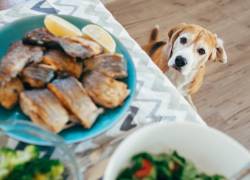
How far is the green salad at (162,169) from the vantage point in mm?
546

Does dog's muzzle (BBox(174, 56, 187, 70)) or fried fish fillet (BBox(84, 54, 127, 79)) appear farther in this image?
dog's muzzle (BBox(174, 56, 187, 70))

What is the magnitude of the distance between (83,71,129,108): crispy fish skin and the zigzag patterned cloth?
0.06m

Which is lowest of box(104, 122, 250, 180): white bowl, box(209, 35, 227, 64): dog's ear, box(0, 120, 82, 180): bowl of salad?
box(209, 35, 227, 64): dog's ear

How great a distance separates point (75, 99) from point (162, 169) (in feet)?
0.55

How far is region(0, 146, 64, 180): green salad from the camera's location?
53cm

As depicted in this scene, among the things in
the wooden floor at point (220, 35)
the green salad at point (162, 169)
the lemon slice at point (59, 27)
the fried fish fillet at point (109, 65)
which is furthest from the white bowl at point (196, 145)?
the wooden floor at point (220, 35)

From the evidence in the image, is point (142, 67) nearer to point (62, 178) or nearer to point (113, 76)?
point (113, 76)

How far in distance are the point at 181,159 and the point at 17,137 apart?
24cm

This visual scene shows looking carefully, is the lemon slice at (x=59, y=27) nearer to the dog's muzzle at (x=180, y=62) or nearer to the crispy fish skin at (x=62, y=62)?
the crispy fish skin at (x=62, y=62)

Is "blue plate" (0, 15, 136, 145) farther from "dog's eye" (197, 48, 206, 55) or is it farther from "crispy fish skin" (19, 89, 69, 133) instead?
"dog's eye" (197, 48, 206, 55)

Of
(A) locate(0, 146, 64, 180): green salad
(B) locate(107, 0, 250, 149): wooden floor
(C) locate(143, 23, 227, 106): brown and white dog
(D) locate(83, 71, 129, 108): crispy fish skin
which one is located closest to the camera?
(A) locate(0, 146, 64, 180): green salad

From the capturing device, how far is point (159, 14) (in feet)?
6.09

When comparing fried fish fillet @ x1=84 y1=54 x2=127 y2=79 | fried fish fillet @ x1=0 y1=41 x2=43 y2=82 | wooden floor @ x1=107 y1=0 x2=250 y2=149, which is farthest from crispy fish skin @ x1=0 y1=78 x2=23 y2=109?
wooden floor @ x1=107 y1=0 x2=250 y2=149

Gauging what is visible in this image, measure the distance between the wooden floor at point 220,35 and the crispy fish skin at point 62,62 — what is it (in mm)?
925
